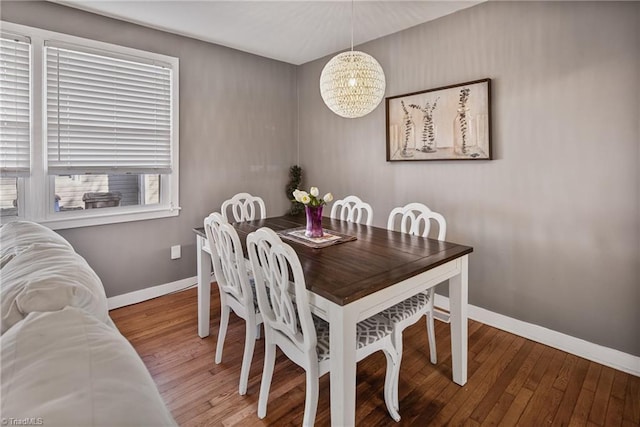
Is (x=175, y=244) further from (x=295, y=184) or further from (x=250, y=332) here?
(x=250, y=332)

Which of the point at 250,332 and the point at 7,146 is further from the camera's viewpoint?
the point at 7,146

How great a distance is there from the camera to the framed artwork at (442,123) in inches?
100

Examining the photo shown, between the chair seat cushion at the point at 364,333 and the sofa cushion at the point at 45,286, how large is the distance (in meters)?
0.88

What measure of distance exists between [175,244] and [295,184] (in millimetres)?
1545

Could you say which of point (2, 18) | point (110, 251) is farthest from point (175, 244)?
point (2, 18)

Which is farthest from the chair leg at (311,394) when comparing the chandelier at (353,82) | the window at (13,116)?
A: the window at (13,116)

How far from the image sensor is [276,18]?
2791mm

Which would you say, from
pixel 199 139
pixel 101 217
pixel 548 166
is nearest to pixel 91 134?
pixel 101 217

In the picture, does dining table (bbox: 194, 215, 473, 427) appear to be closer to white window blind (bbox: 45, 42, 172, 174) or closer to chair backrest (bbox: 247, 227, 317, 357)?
chair backrest (bbox: 247, 227, 317, 357)

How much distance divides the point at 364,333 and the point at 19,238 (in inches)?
65.0

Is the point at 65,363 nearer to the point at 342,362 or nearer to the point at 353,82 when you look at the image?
the point at 342,362

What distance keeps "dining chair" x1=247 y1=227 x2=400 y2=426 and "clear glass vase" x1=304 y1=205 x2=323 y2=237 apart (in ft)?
1.99

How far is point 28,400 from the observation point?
574 millimetres

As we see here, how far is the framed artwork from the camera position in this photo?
2549 millimetres
